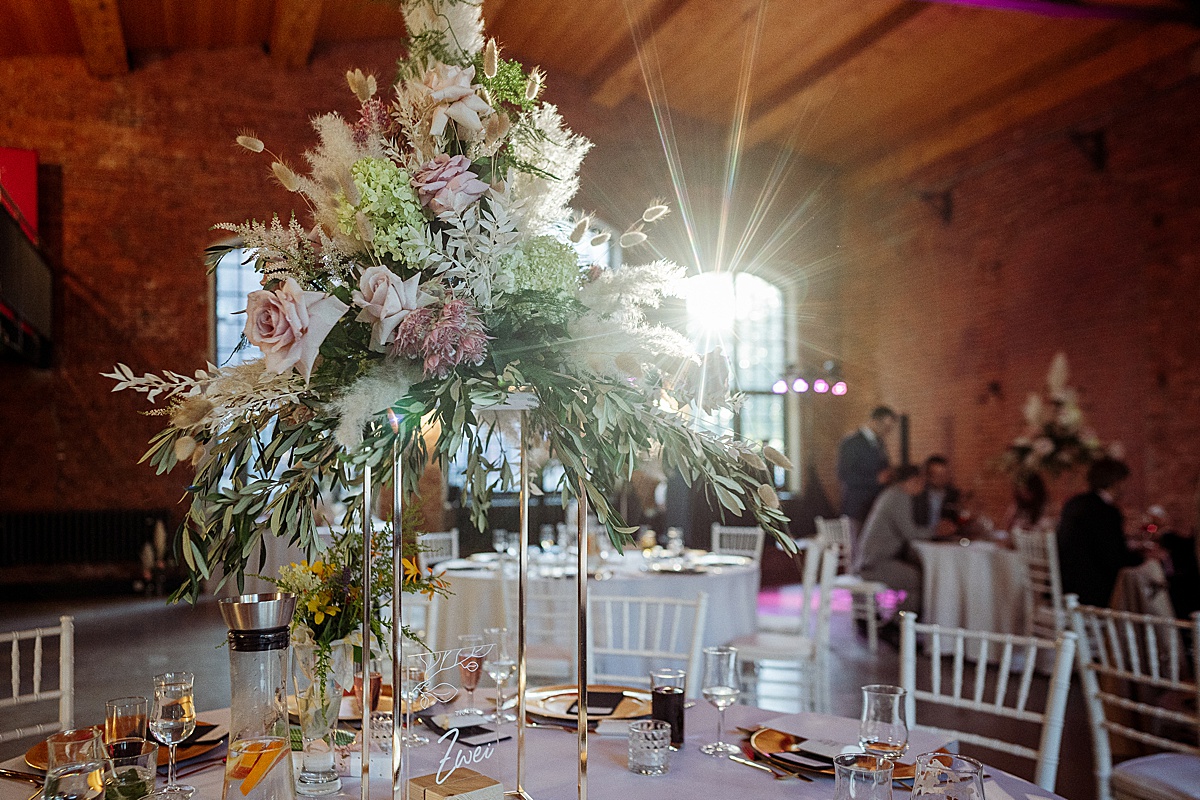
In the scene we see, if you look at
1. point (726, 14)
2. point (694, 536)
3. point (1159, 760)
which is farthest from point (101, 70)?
point (1159, 760)

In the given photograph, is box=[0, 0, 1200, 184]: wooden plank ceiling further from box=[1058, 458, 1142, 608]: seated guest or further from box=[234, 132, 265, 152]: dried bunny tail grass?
box=[234, 132, 265, 152]: dried bunny tail grass

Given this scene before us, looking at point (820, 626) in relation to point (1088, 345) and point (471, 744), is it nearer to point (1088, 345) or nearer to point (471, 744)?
point (471, 744)

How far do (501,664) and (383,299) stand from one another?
1.04 meters

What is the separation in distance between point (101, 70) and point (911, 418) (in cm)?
884

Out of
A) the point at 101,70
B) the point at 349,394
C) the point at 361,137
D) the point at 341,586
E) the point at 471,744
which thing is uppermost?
the point at 101,70

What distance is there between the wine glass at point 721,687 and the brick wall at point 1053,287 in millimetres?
6641

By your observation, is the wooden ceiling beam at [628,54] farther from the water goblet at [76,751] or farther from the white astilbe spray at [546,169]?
the water goblet at [76,751]

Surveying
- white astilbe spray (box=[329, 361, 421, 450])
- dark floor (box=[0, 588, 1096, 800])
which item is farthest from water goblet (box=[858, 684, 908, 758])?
dark floor (box=[0, 588, 1096, 800])

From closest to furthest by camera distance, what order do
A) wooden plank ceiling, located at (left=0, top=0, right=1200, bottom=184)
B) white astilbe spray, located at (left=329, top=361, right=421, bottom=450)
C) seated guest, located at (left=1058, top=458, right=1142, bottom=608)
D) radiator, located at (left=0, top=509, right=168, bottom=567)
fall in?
white astilbe spray, located at (left=329, top=361, right=421, bottom=450) → seated guest, located at (left=1058, top=458, right=1142, bottom=608) → wooden plank ceiling, located at (left=0, top=0, right=1200, bottom=184) → radiator, located at (left=0, top=509, right=168, bottom=567)

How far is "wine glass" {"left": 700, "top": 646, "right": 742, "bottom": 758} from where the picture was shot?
183cm

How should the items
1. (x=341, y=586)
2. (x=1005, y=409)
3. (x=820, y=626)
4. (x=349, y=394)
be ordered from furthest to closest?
(x=1005, y=409)
(x=820, y=626)
(x=341, y=586)
(x=349, y=394)

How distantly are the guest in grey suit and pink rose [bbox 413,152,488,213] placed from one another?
248 inches

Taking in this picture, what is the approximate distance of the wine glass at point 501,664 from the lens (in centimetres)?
197

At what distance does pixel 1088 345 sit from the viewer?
815 cm
